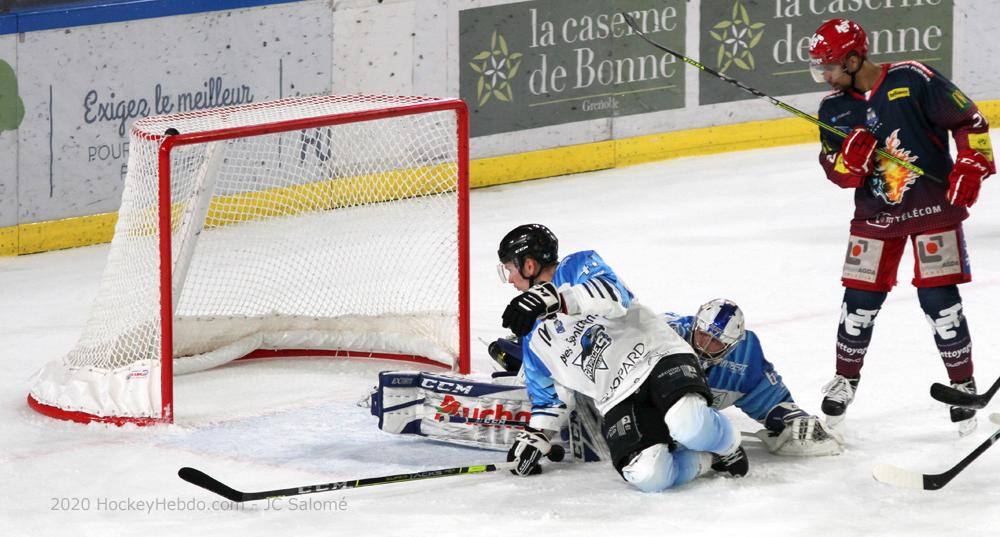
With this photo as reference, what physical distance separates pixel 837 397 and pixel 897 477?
1.87ft

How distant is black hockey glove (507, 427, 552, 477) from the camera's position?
489 cm

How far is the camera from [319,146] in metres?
7.75

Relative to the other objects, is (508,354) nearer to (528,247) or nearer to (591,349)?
(591,349)

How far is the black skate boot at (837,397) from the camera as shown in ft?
17.2

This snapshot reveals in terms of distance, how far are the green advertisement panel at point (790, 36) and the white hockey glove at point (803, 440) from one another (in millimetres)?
5266

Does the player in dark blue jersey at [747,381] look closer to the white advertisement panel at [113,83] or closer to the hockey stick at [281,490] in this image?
the hockey stick at [281,490]

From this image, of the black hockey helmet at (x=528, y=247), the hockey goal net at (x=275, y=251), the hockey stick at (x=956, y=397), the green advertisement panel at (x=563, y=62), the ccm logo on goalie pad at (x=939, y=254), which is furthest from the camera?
the green advertisement panel at (x=563, y=62)

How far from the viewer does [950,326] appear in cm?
516

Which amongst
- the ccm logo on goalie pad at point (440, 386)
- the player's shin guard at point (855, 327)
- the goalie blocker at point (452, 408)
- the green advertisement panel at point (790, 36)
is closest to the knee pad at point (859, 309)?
the player's shin guard at point (855, 327)

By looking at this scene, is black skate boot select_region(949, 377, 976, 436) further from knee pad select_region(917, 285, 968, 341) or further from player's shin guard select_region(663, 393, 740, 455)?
player's shin guard select_region(663, 393, 740, 455)

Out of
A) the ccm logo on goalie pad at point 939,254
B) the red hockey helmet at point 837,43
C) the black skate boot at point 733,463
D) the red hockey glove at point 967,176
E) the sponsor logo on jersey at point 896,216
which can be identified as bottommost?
the black skate boot at point 733,463

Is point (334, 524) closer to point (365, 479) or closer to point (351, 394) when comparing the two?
point (365, 479)

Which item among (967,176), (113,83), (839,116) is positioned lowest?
(967,176)

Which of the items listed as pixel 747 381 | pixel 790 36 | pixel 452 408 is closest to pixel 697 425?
pixel 747 381
